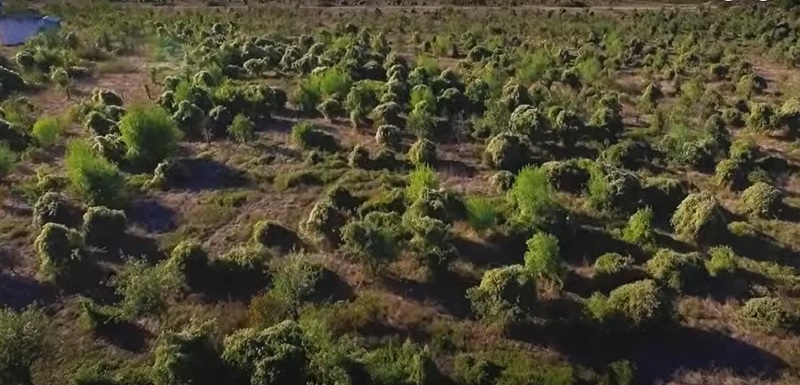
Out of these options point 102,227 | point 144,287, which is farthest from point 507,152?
point 102,227

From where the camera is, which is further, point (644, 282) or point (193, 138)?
point (193, 138)

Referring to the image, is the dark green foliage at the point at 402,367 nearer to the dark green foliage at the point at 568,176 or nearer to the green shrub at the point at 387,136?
the dark green foliage at the point at 568,176

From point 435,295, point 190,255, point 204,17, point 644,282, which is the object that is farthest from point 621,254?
point 204,17

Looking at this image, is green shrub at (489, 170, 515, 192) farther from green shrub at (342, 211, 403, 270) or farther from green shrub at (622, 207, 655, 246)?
green shrub at (342, 211, 403, 270)

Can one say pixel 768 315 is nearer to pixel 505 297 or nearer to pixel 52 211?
pixel 505 297

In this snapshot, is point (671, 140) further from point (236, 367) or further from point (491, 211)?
point (236, 367)
